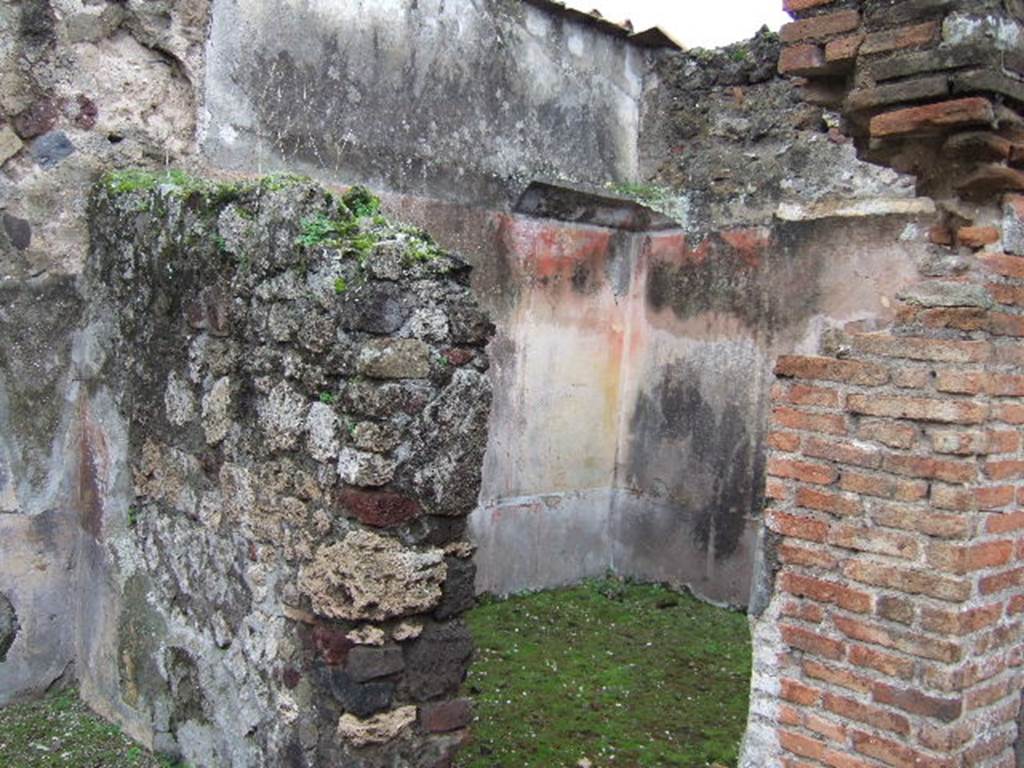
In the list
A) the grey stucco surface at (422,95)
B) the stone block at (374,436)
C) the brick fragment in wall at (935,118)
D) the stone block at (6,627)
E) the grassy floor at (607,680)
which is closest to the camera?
the brick fragment in wall at (935,118)

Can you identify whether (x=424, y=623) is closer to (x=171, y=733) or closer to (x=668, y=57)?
(x=171, y=733)

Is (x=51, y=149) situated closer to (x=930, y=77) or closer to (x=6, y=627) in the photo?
(x=6, y=627)

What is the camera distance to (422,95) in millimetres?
5695

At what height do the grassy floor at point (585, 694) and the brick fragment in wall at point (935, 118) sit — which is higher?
the brick fragment in wall at point (935, 118)

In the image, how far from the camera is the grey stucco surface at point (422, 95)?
16.1 ft

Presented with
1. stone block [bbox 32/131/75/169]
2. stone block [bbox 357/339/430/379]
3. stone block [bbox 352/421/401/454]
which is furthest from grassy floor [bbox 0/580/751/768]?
stone block [bbox 32/131/75/169]

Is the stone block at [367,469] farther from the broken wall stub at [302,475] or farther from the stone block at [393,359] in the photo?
the stone block at [393,359]

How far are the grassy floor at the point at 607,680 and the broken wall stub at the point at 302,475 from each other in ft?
4.04

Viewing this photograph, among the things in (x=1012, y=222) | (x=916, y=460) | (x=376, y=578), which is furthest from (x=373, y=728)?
(x=1012, y=222)

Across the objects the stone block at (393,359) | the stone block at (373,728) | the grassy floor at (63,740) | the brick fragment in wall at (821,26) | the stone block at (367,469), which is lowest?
the grassy floor at (63,740)

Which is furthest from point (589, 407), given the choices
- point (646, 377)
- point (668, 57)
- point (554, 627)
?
point (668, 57)

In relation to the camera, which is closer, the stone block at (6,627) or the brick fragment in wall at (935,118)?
the brick fragment in wall at (935,118)

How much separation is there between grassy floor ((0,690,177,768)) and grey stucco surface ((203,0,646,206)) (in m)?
2.54

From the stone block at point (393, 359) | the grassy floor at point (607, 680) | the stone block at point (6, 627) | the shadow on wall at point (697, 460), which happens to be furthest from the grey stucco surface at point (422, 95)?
the grassy floor at point (607, 680)
